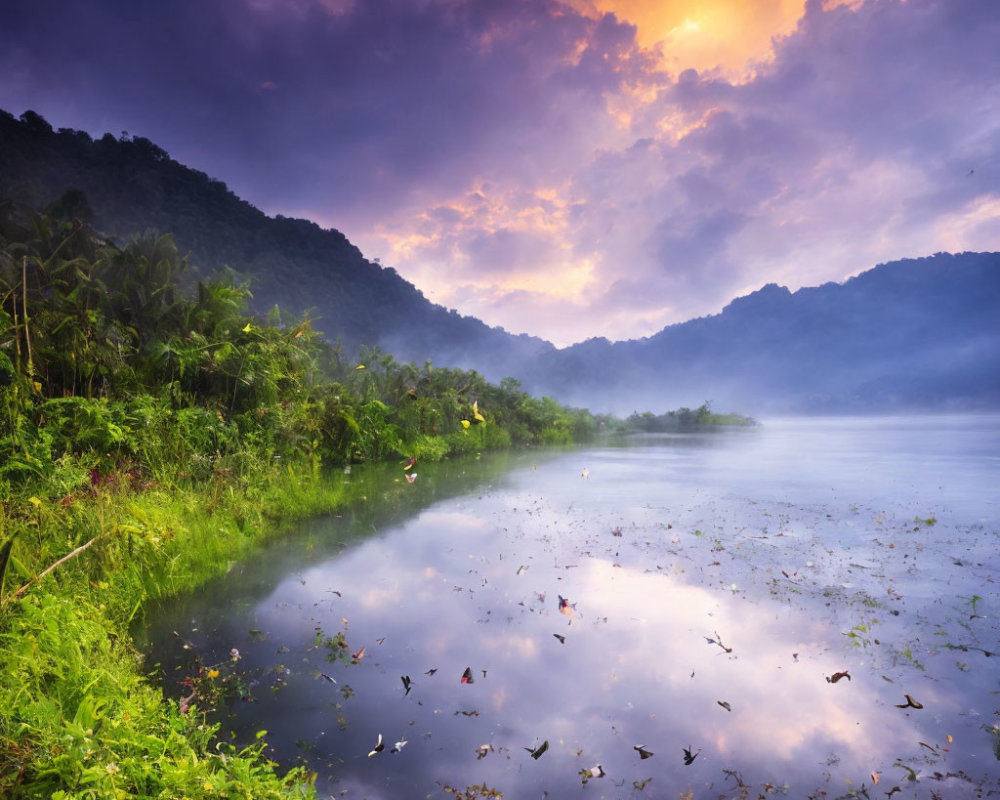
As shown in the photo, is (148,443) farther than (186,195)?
No

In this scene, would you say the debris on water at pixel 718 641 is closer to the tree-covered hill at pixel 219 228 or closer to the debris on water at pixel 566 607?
the debris on water at pixel 566 607

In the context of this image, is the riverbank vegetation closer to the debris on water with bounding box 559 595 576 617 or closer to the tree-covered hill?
the debris on water with bounding box 559 595 576 617

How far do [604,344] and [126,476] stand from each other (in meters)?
121

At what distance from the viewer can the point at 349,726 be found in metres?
2.78

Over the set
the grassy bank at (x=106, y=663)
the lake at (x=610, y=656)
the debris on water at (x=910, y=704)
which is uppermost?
the grassy bank at (x=106, y=663)

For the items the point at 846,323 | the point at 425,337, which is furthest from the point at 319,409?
the point at 846,323

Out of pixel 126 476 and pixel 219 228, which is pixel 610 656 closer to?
pixel 126 476

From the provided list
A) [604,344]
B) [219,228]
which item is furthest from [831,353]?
[219,228]

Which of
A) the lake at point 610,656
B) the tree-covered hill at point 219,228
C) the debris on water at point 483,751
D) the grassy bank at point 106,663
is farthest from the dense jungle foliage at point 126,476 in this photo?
the tree-covered hill at point 219,228

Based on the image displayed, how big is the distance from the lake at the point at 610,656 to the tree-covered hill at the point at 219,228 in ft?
53.9

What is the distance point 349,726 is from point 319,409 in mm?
8299

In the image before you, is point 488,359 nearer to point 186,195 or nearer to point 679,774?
point 186,195

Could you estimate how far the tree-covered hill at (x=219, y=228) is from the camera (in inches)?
1265

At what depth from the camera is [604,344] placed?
120938 millimetres
